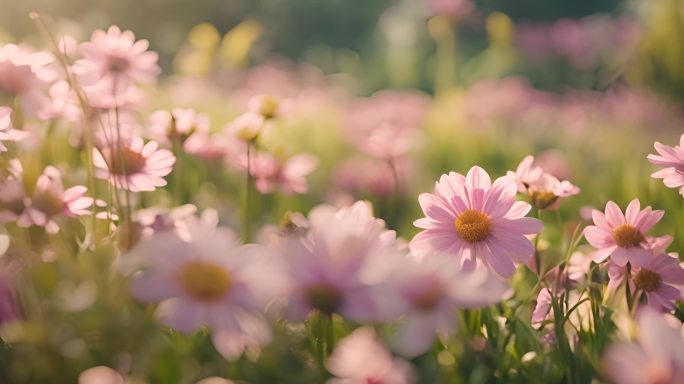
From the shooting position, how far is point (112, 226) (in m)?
0.97

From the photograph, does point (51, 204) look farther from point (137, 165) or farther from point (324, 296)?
point (324, 296)

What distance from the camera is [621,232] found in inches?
35.6

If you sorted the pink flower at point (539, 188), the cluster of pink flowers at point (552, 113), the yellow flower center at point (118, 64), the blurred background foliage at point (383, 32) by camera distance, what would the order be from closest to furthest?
the pink flower at point (539, 188) → the yellow flower center at point (118, 64) → the cluster of pink flowers at point (552, 113) → the blurred background foliage at point (383, 32)

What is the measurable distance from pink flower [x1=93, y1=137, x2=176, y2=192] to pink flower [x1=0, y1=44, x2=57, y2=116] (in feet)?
0.47

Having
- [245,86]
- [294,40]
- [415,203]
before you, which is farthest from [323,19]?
[415,203]

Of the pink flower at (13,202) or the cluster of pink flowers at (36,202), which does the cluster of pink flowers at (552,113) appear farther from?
the pink flower at (13,202)

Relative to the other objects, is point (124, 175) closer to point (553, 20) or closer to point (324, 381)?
point (324, 381)

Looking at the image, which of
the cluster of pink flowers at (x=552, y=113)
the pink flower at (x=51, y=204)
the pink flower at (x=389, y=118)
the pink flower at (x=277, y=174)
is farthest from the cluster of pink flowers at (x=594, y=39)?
the pink flower at (x=51, y=204)

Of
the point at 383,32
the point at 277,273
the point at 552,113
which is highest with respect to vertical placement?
the point at 277,273

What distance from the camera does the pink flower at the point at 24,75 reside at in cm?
102

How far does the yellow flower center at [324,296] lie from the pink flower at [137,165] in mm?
418

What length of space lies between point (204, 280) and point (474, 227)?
1.24 feet

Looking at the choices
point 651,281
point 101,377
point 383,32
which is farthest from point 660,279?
point 383,32

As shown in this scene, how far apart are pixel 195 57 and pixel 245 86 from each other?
161 inches
